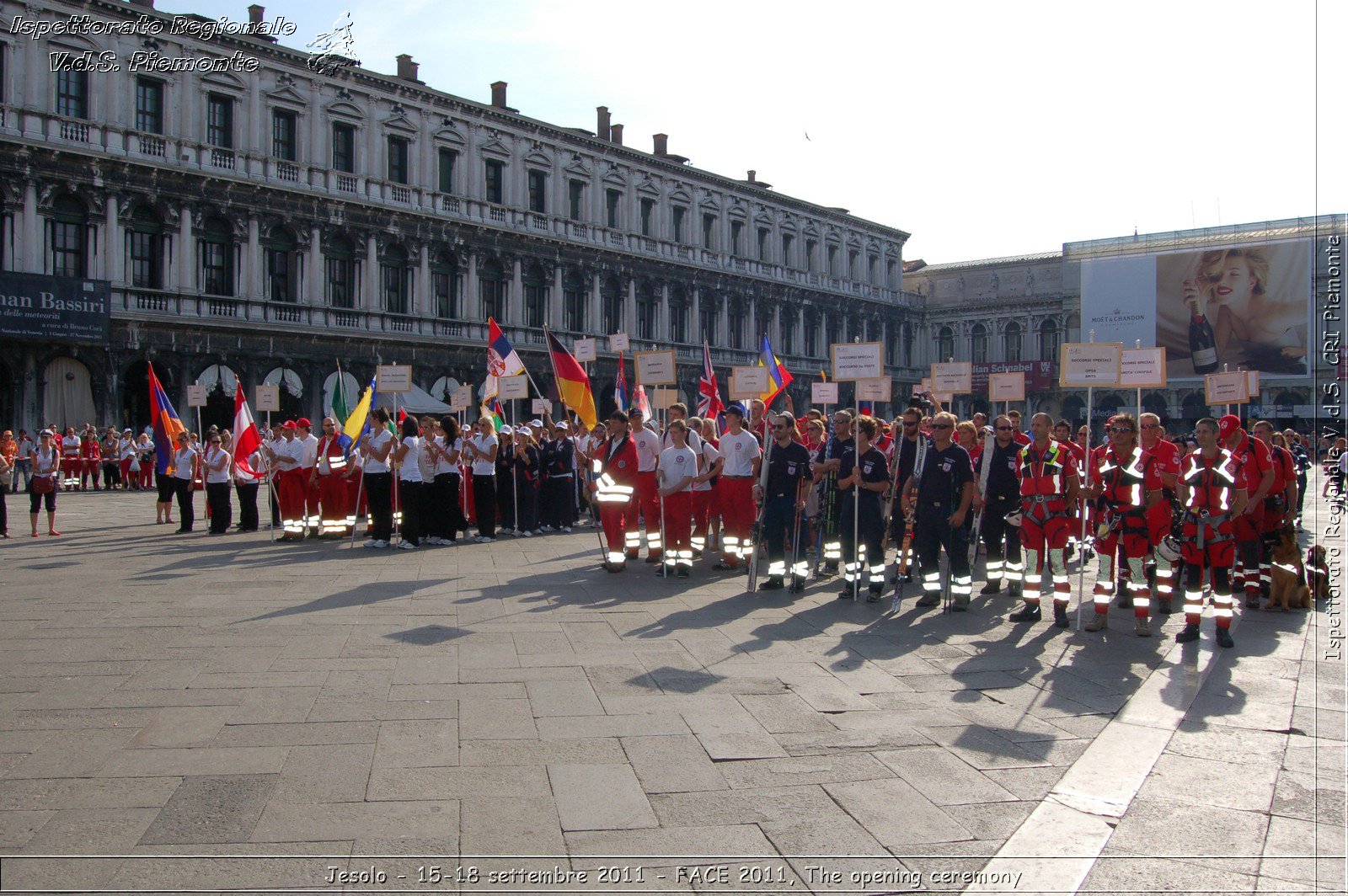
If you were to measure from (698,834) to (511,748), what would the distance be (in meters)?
1.30

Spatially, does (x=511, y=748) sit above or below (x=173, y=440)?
below

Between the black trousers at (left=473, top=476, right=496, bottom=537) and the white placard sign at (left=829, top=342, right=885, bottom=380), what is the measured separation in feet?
18.2

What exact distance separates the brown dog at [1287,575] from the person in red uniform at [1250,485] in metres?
0.17

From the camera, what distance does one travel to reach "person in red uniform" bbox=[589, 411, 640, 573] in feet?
37.2

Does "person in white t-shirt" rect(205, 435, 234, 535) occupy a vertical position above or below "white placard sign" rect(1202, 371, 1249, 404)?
below

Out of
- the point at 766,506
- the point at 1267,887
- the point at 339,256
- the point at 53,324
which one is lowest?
the point at 1267,887

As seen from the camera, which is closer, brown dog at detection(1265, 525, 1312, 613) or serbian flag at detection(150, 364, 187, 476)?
brown dog at detection(1265, 525, 1312, 613)

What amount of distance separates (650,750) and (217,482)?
12.4m

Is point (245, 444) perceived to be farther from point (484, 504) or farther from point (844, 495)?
point (844, 495)

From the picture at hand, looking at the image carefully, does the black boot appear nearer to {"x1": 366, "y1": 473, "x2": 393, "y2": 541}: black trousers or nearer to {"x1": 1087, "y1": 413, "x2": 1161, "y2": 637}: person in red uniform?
{"x1": 1087, "y1": 413, "x2": 1161, "y2": 637}: person in red uniform

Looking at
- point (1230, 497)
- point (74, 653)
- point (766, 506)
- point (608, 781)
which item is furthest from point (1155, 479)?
point (74, 653)

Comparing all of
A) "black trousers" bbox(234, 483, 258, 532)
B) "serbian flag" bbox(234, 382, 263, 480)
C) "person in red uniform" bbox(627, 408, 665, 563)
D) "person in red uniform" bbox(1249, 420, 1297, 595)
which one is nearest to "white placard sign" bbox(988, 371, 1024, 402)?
"person in red uniform" bbox(1249, 420, 1297, 595)

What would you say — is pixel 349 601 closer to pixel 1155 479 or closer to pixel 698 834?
pixel 698 834

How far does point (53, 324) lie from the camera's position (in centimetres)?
2783
